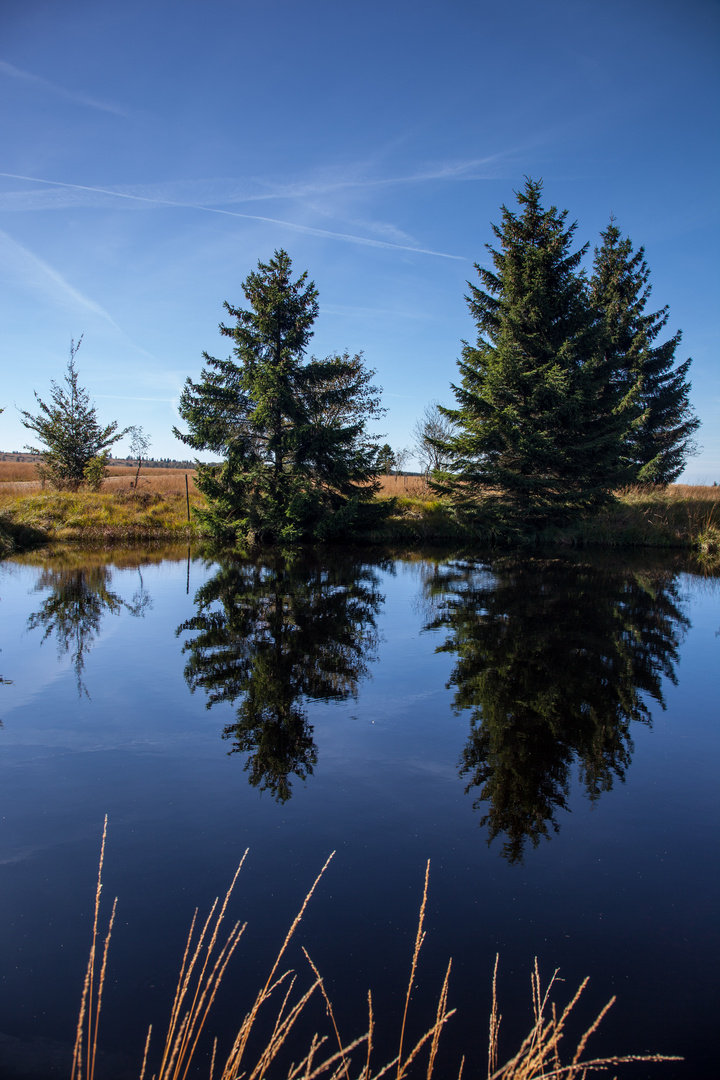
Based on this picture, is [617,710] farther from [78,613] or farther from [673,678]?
[78,613]

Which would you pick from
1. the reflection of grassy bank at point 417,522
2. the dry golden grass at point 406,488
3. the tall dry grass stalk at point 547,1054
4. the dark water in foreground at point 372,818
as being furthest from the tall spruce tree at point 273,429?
the tall dry grass stalk at point 547,1054

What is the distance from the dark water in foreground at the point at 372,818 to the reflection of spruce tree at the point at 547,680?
40 millimetres

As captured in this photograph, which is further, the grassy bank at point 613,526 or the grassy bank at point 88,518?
the grassy bank at point 613,526

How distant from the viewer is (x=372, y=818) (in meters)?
4.52

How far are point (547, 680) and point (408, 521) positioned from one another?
20.4 metres

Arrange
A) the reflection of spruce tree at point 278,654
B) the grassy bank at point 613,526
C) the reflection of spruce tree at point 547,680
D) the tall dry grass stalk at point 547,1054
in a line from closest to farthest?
the tall dry grass stalk at point 547,1054
the reflection of spruce tree at point 547,680
the reflection of spruce tree at point 278,654
the grassy bank at point 613,526

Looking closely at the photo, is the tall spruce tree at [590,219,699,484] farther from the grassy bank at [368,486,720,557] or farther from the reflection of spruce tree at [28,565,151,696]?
the reflection of spruce tree at [28,565,151,696]

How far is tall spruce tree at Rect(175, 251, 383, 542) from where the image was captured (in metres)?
22.7

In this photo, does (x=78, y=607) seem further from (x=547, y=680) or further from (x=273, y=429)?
(x=273, y=429)

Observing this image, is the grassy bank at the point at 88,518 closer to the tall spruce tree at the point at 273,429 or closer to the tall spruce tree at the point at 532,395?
the tall spruce tree at the point at 273,429

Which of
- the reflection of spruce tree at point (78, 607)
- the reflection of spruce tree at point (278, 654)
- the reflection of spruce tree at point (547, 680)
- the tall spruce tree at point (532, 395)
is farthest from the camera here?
the tall spruce tree at point (532, 395)

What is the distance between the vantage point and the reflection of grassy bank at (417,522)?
2342 centimetres

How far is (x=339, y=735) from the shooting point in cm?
603

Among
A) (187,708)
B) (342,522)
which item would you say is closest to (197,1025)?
(187,708)
